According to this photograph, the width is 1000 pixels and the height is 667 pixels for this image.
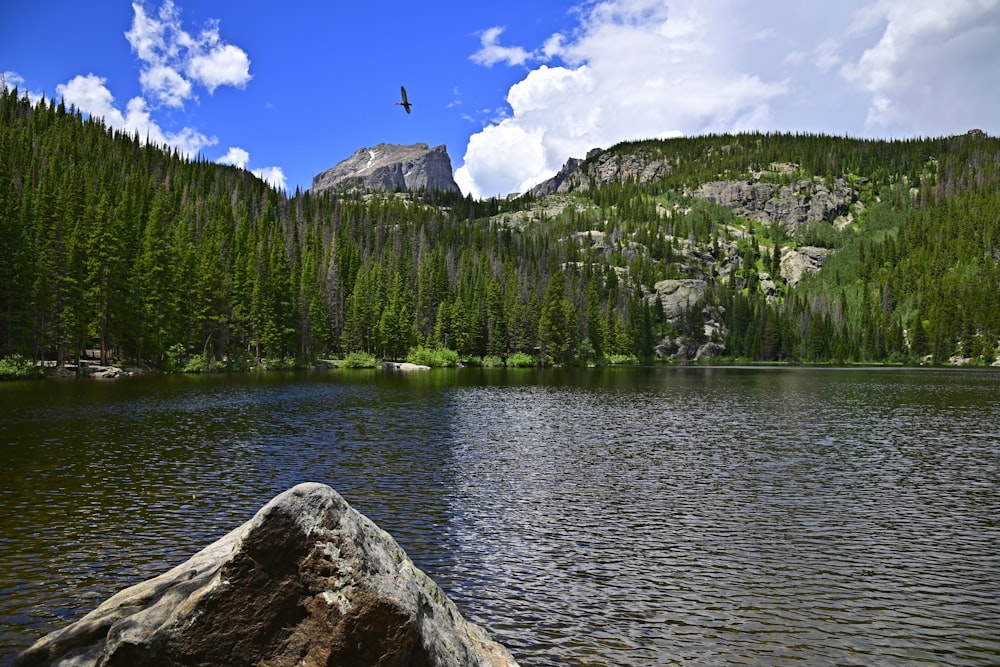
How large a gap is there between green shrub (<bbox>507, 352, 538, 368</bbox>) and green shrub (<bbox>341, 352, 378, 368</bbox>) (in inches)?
1323

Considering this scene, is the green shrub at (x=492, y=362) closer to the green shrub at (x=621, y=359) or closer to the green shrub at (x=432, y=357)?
the green shrub at (x=432, y=357)

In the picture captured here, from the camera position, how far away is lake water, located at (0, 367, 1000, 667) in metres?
11.8

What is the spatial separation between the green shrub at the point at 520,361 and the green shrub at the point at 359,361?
33.6 m

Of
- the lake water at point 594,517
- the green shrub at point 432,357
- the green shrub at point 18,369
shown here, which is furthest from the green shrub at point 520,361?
the lake water at point 594,517

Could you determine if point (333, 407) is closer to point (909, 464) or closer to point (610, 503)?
point (610, 503)

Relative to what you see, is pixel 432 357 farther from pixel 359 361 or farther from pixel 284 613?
pixel 284 613

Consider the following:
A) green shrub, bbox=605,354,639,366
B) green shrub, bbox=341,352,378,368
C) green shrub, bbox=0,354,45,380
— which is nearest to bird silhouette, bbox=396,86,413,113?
green shrub, bbox=0,354,45,380

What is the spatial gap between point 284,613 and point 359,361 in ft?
390

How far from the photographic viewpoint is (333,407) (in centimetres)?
4928

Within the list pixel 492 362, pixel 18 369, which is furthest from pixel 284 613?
pixel 492 362

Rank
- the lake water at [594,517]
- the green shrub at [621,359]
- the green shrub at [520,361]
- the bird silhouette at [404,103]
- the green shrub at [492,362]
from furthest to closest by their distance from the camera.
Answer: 1. the green shrub at [621,359]
2. the green shrub at [520,361]
3. the green shrub at [492,362]
4. the bird silhouette at [404,103]
5. the lake water at [594,517]

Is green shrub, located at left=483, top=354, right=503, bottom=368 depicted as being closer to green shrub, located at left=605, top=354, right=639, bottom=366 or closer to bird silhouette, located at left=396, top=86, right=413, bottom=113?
green shrub, located at left=605, top=354, right=639, bottom=366

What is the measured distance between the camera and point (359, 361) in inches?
4840

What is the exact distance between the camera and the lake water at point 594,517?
11844mm
